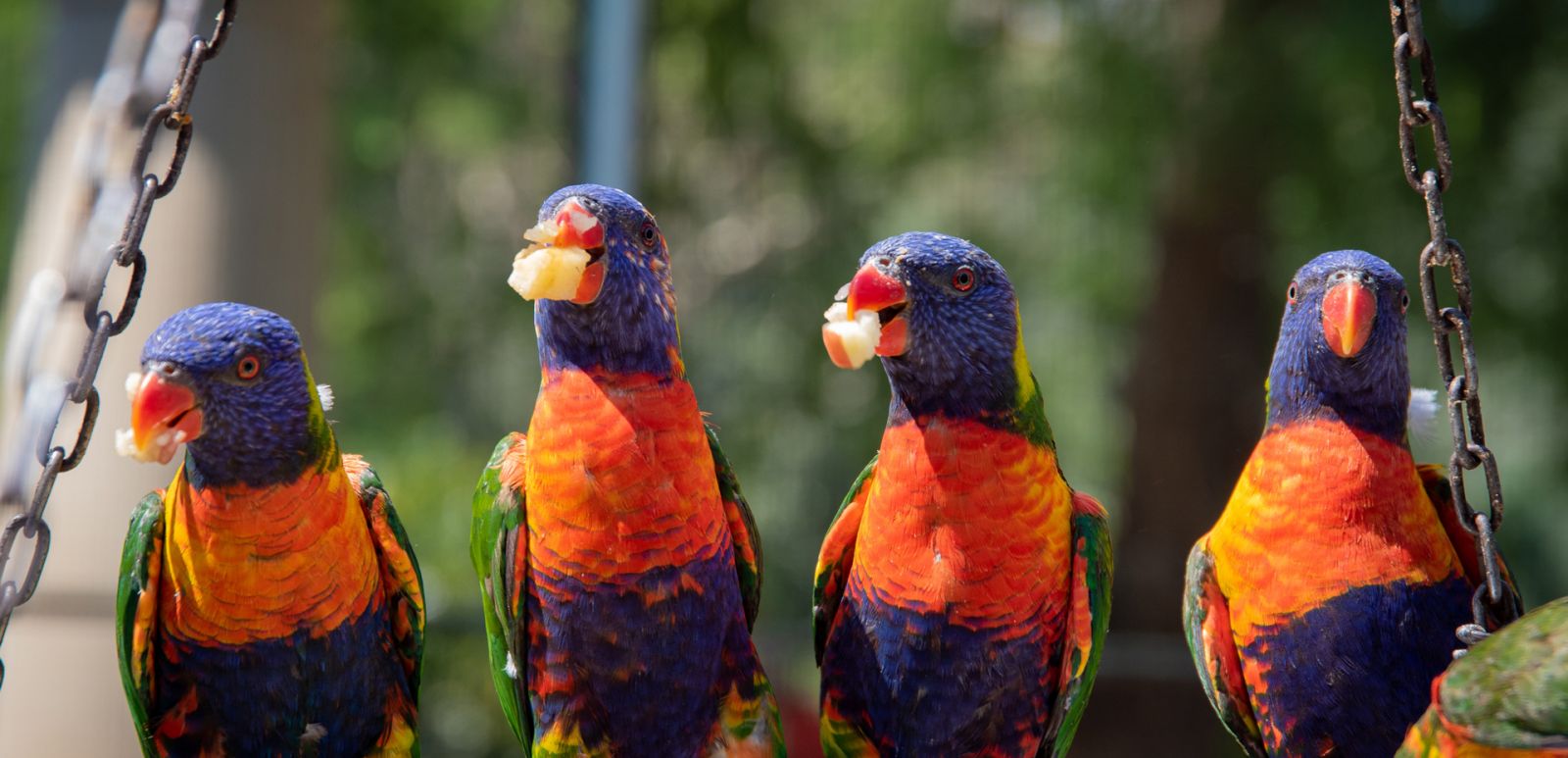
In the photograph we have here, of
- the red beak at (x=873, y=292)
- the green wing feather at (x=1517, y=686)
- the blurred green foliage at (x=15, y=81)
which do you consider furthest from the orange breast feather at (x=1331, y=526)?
the blurred green foliage at (x=15, y=81)

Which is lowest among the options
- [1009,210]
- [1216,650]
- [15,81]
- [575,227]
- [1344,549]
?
[1216,650]

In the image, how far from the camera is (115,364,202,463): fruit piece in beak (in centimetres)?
171

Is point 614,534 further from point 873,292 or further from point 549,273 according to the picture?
point 873,292

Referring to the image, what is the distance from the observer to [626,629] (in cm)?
191

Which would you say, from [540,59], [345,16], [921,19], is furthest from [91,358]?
[540,59]

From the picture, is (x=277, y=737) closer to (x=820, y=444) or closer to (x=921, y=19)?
(x=820, y=444)

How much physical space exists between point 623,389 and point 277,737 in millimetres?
827

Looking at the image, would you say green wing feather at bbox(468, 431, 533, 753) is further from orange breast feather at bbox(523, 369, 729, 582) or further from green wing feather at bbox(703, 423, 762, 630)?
green wing feather at bbox(703, 423, 762, 630)

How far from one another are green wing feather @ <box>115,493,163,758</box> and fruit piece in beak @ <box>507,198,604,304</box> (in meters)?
0.78

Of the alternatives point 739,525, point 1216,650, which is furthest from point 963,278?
point 1216,650

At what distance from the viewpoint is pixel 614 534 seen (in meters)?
1.88

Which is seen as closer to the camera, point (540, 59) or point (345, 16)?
point (345, 16)

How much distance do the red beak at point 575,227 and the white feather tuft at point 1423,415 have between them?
146cm

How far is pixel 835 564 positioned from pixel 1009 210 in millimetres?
4873
